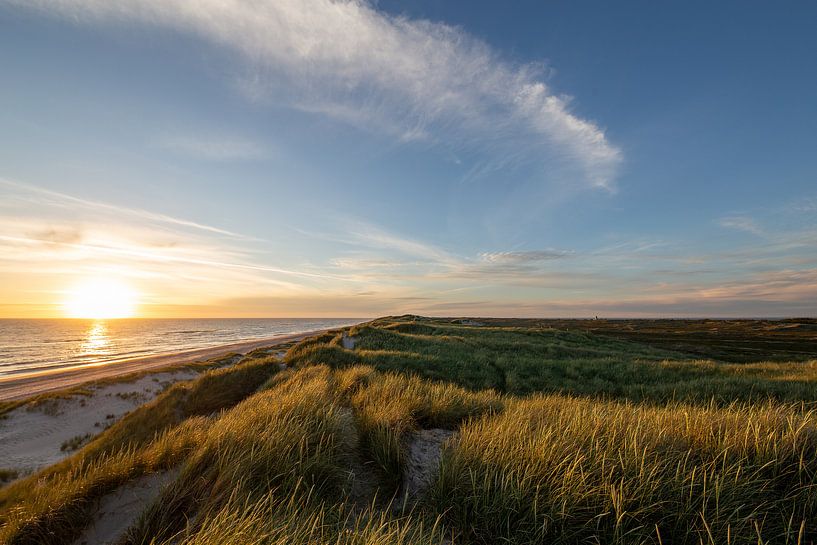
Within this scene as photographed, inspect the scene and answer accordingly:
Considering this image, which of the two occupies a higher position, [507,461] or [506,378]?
[507,461]

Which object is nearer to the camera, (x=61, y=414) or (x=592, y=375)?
(x=592, y=375)

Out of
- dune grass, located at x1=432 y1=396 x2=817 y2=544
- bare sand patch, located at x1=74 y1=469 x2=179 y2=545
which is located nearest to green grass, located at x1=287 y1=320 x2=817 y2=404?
dune grass, located at x1=432 y1=396 x2=817 y2=544

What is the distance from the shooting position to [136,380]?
2502 cm

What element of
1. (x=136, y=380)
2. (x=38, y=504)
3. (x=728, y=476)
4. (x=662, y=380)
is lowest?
(x=136, y=380)

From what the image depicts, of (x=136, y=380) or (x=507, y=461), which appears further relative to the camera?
(x=136, y=380)

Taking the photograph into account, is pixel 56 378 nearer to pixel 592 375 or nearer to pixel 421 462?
pixel 421 462

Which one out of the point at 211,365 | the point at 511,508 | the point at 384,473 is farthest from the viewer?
the point at 211,365

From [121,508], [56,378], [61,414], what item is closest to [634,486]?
[121,508]

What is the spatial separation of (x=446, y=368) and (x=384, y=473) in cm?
1212

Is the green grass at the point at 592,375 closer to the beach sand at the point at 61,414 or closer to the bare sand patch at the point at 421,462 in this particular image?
the bare sand patch at the point at 421,462

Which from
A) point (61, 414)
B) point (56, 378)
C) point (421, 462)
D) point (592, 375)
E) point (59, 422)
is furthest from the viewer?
point (56, 378)

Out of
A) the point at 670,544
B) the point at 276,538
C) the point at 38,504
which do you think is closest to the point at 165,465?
the point at 38,504

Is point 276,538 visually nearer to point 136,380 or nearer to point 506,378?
point 506,378

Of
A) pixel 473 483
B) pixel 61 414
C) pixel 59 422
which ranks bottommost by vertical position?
pixel 59 422
